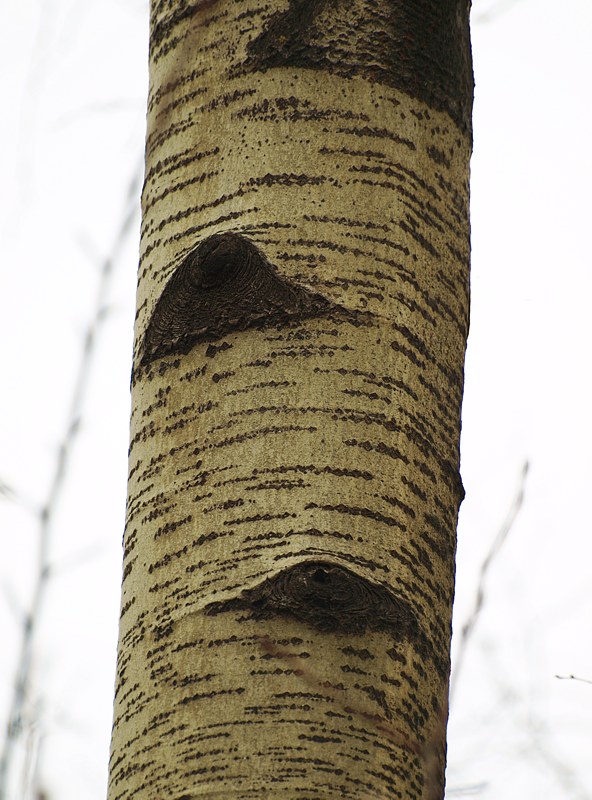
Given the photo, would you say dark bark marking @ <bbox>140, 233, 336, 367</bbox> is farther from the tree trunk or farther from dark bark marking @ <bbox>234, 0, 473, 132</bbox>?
dark bark marking @ <bbox>234, 0, 473, 132</bbox>

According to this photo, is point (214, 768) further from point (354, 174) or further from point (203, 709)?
point (354, 174)

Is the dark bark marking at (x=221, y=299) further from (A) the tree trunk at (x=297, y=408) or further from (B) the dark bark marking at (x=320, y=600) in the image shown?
(B) the dark bark marking at (x=320, y=600)

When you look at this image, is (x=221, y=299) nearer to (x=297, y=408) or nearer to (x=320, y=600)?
(x=297, y=408)

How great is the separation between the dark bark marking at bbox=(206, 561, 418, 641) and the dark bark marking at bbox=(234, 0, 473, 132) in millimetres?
542

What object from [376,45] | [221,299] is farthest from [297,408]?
[376,45]

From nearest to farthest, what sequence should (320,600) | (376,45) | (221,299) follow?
(320,600)
(221,299)
(376,45)

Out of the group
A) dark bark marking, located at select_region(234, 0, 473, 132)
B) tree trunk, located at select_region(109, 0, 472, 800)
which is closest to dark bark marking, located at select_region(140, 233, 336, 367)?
tree trunk, located at select_region(109, 0, 472, 800)

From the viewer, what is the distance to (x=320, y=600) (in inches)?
43.9

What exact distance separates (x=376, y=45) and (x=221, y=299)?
35cm

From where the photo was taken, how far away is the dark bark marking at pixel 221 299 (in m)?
1.24

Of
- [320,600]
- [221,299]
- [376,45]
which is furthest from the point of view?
[376,45]

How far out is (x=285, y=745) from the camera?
41.9 inches

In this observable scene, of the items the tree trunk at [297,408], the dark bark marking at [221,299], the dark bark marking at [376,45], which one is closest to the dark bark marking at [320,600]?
the tree trunk at [297,408]

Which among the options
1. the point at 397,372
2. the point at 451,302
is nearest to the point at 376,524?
the point at 397,372
